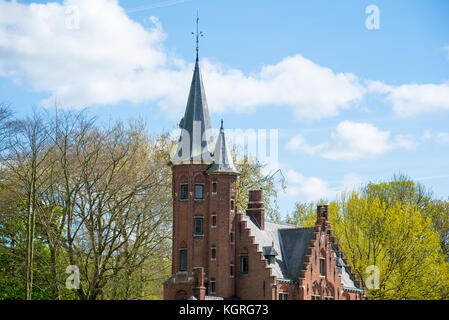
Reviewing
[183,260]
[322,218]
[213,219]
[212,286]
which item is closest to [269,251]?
[213,219]

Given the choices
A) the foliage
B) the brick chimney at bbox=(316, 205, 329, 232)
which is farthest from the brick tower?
the foliage

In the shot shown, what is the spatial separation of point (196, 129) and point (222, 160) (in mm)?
3794

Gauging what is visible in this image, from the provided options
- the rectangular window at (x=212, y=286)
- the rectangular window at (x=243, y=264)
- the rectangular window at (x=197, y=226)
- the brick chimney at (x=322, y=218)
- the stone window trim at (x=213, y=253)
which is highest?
the brick chimney at (x=322, y=218)

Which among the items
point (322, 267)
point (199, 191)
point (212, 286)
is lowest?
point (212, 286)

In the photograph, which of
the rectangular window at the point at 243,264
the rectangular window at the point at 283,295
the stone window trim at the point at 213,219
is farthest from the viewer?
the rectangular window at the point at 243,264

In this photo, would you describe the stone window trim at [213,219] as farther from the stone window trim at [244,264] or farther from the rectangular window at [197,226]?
the stone window trim at [244,264]

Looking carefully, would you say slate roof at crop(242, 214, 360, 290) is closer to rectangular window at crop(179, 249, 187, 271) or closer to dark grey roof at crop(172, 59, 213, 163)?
rectangular window at crop(179, 249, 187, 271)

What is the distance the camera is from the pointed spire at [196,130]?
200 ft

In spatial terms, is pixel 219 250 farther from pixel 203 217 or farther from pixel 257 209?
pixel 257 209

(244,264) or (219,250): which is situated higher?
(219,250)

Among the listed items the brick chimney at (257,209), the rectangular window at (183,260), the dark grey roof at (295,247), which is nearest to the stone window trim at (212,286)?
the rectangular window at (183,260)

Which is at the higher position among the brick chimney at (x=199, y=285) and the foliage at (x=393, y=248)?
the foliage at (x=393, y=248)

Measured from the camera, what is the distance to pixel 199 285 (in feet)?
182
